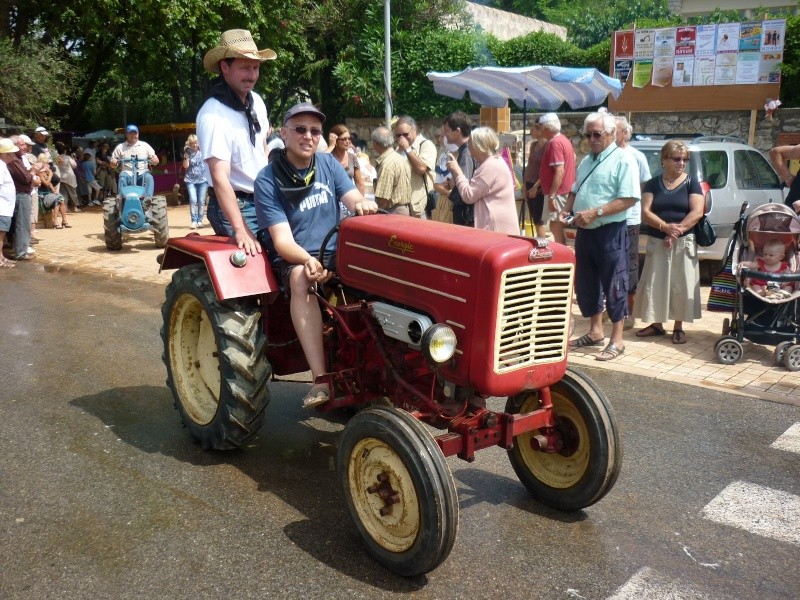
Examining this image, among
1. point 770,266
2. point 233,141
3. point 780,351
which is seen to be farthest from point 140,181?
point 780,351

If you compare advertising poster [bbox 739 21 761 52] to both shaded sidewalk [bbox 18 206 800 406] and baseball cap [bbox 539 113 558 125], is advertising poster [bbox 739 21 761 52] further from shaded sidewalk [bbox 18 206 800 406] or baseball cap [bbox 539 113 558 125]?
baseball cap [bbox 539 113 558 125]

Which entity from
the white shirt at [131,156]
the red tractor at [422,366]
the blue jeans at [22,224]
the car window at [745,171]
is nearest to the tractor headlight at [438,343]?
the red tractor at [422,366]

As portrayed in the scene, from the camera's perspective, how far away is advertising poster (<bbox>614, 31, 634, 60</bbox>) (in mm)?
15531

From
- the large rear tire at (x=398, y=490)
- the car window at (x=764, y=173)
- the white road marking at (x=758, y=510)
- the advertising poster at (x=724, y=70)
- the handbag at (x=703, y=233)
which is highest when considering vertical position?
the advertising poster at (x=724, y=70)

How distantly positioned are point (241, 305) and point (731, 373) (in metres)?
4.09

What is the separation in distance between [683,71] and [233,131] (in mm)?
12387

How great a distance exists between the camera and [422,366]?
159 inches

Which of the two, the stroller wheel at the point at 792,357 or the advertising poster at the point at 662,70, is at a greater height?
the advertising poster at the point at 662,70

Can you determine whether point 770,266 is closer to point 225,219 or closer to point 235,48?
point 225,219

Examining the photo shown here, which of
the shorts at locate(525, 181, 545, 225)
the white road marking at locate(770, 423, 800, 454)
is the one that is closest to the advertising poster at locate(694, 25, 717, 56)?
the shorts at locate(525, 181, 545, 225)

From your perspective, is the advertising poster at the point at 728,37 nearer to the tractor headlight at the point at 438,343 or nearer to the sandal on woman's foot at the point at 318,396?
the sandal on woman's foot at the point at 318,396

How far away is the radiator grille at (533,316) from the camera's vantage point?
3.59m

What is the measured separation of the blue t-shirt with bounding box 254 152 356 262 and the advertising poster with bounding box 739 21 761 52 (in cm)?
1228

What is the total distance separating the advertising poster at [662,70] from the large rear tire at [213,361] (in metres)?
12.6
